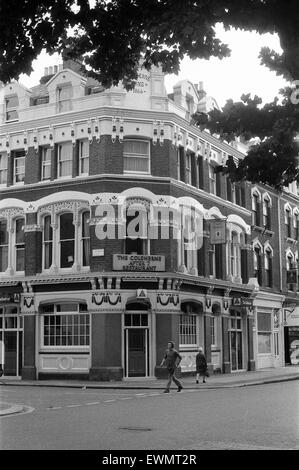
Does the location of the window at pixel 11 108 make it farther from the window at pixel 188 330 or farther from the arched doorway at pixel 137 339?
the window at pixel 188 330

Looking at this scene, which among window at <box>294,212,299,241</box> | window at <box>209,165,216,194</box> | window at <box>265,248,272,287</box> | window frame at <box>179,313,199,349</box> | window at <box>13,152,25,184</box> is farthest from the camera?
window at <box>294,212,299,241</box>

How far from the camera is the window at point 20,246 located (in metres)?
32.5

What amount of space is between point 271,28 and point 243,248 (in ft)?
103

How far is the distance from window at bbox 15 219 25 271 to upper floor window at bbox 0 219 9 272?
0.56m

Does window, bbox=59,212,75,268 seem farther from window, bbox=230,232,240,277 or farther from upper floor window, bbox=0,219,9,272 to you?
window, bbox=230,232,240,277

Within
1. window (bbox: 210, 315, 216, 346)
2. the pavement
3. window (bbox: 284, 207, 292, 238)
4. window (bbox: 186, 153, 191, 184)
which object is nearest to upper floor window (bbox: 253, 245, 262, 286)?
window (bbox: 284, 207, 292, 238)

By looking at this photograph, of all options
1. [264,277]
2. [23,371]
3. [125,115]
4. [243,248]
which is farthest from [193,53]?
[264,277]

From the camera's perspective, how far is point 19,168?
3322 cm

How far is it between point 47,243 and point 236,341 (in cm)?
1231

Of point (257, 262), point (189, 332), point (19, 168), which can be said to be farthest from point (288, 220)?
point (19, 168)

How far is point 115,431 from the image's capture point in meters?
12.1

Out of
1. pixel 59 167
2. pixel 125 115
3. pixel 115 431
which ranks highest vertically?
pixel 125 115

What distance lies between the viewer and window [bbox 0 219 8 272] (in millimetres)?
32844
